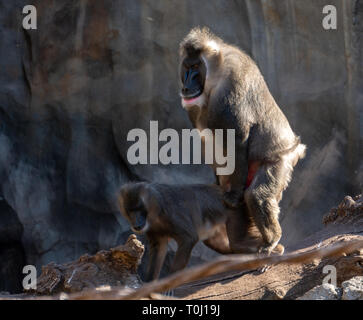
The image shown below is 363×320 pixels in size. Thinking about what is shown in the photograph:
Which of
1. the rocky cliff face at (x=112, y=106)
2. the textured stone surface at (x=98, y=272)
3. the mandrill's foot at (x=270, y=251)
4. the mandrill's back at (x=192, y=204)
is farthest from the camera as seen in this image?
the rocky cliff face at (x=112, y=106)

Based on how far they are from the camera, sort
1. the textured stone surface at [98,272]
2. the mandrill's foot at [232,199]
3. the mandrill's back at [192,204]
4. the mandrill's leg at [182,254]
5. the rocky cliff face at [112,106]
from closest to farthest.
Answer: the textured stone surface at [98,272]
the mandrill's leg at [182,254]
the mandrill's foot at [232,199]
the mandrill's back at [192,204]
the rocky cliff face at [112,106]

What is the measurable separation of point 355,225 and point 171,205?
67.7 inches

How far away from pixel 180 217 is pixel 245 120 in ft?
3.51

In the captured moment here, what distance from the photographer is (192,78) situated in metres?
6.14

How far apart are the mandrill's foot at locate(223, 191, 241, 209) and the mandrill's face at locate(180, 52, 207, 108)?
86 centimetres

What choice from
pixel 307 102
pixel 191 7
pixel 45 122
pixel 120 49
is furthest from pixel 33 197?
pixel 307 102

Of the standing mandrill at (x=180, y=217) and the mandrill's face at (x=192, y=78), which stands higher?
the mandrill's face at (x=192, y=78)

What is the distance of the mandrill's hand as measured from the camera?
240 inches

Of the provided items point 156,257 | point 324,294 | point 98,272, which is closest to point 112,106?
point 156,257

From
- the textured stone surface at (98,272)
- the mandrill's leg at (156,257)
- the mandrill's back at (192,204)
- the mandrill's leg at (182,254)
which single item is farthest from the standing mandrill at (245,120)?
the textured stone surface at (98,272)

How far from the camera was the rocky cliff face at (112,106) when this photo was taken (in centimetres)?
950

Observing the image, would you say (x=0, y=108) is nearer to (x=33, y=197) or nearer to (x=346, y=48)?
(x=33, y=197)

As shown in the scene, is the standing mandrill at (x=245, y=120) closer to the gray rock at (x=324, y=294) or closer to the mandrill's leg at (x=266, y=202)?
the mandrill's leg at (x=266, y=202)

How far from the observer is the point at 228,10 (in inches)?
387
